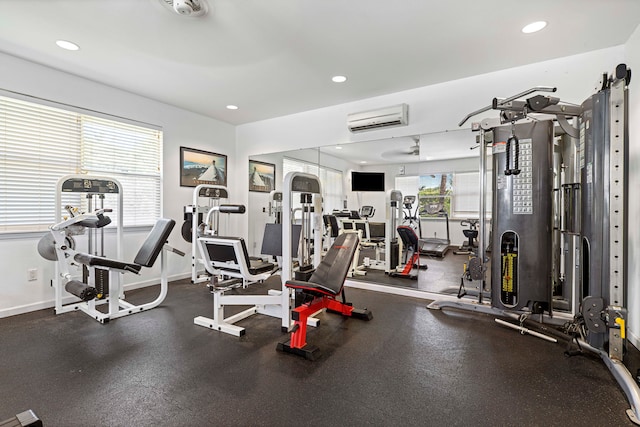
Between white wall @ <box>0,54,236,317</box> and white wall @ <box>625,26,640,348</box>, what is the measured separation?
16.7 ft

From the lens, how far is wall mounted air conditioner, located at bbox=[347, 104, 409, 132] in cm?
374

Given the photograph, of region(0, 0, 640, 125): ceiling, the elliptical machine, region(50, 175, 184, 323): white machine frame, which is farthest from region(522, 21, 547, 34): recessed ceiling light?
region(50, 175, 184, 323): white machine frame

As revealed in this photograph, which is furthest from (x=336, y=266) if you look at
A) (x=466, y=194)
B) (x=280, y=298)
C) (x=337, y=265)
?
(x=466, y=194)

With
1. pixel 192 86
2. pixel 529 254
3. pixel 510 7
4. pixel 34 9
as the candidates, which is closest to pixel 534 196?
pixel 529 254

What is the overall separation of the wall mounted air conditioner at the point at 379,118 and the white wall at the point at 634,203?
1.99 meters

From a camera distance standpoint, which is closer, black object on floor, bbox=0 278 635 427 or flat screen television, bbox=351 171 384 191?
black object on floor, bbox=0 278 635 427

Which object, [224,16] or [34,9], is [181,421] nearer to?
[224,16]

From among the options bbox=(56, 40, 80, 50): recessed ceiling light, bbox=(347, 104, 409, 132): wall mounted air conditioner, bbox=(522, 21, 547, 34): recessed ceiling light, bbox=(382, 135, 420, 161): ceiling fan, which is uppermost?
bbox=(56, 40, 80, 50): recessed ceiling light

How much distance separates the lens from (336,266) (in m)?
2.75

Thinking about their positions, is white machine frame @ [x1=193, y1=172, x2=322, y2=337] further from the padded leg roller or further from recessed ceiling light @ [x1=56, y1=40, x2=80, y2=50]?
recessed ceiling light @ [x1=56, y1=40, x2=80, y2=50]

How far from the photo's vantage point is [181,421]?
1.57 m

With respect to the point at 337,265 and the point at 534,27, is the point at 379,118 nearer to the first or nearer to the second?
the point at 534,27

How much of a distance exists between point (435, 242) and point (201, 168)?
3.93 meters

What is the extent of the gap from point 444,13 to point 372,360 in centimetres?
265
